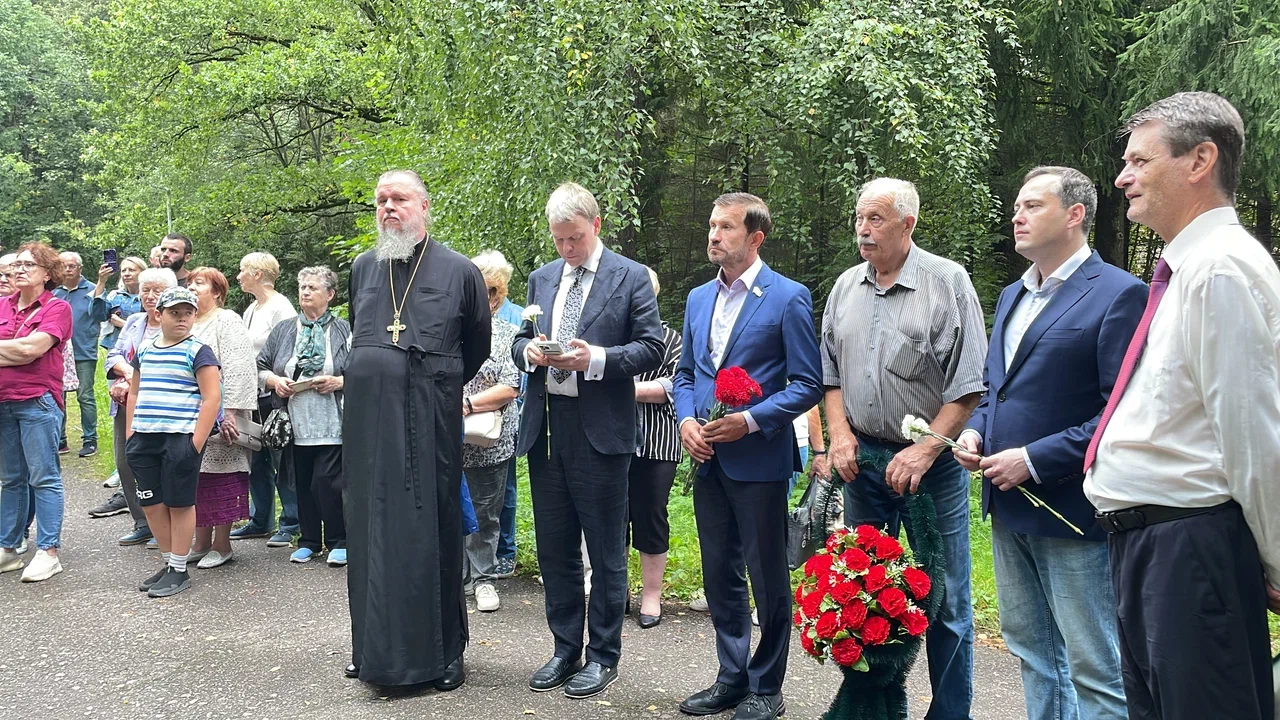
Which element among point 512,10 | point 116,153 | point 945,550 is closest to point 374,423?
point 945,550

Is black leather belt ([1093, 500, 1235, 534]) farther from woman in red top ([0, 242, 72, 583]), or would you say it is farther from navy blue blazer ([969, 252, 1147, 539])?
woman in red top ([0, 242, 72, 583])

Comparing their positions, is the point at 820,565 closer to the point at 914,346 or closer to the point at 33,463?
the point at 914,346

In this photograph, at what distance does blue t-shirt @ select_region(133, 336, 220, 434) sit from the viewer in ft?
21.5

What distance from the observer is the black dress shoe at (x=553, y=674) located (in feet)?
16.2

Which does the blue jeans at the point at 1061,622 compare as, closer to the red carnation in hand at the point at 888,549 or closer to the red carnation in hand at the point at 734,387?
the red carnation in hand at the point at 888,549

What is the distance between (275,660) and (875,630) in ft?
11.0

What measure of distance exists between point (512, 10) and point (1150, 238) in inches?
523

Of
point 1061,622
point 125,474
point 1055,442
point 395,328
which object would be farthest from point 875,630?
point 125,474

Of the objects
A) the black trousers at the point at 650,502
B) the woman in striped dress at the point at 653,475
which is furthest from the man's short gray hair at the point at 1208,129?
the black trousers at the point at 650,502

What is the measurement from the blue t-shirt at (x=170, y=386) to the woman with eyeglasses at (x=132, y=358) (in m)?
0.57

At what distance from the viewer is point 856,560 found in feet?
12.4

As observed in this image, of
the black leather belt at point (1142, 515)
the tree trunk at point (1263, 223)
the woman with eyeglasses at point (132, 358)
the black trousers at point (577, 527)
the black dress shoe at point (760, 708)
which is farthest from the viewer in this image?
the tree trunk at point (1263, 223)

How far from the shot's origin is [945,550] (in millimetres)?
4223

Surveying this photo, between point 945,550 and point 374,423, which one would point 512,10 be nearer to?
point 374,423
